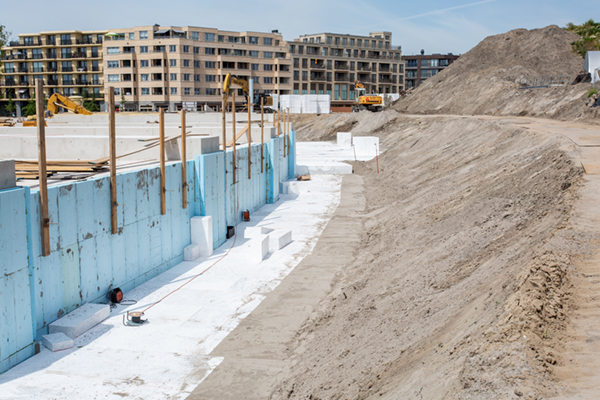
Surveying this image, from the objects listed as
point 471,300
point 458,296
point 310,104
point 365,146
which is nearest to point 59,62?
point 310,104

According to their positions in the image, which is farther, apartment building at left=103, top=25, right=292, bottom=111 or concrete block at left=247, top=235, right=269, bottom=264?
apartment building at left=103, top=25, right=292, bottom=111

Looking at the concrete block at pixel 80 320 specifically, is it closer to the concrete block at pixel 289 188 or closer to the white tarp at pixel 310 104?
the concrete block at pixel 289 188

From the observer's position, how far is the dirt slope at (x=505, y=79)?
39375 mm

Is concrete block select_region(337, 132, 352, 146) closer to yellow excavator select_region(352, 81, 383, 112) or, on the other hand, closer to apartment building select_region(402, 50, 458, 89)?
yellow excavator select_region(352, 81, 383, 112)

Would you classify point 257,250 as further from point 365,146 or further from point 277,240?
→ point 365,146

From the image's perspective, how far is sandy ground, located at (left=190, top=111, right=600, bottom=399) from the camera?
18.2 ft

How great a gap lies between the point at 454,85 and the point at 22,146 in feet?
161

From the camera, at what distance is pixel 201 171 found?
16000mm

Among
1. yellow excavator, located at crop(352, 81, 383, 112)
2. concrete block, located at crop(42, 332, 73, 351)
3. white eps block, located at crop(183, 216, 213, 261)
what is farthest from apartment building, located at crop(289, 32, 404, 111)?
concrete block, located at crop(42, 332, 73, 351)

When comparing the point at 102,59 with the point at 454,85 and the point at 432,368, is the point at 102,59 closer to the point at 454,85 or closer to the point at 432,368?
the point at 454,85

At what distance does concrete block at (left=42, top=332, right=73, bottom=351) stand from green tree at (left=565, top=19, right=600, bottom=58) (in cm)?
5200

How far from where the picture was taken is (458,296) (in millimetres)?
8789

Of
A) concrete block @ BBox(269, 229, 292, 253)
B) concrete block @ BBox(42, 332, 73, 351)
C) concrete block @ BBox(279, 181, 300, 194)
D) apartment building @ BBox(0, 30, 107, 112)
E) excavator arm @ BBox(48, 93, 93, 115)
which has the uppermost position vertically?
apartment building @ BBox(0, 30, 107, 112)

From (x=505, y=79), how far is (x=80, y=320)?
4755 cm
